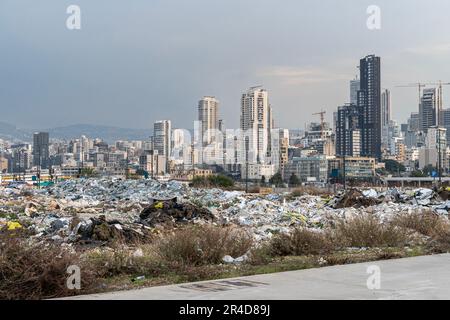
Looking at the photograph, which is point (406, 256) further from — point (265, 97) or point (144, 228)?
point (265, 97)

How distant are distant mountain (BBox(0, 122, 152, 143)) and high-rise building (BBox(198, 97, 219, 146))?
15541mm

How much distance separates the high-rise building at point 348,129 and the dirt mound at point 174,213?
554 ft

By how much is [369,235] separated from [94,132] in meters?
137

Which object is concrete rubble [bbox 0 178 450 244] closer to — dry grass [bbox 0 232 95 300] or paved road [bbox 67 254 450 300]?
dry grass [bbox 0 232 95 300]

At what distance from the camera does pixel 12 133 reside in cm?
16488

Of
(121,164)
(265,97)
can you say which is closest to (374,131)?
(265,97)

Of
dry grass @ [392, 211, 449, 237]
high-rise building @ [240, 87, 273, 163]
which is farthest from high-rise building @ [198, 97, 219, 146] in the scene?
dry grass @ [392, 211, 449, 237]

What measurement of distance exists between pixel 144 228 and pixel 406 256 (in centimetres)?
733

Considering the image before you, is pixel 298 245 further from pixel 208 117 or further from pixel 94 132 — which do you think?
pixel 208 117

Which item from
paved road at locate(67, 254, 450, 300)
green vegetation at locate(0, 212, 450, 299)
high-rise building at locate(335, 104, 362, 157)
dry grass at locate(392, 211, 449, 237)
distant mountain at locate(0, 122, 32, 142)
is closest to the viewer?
paved road at locate(67, 254, 450, 300)

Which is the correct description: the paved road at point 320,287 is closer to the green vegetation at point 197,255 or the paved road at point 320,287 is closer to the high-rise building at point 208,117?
the green vegetation at point 197,255

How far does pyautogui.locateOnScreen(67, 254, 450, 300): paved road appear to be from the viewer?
742 cm

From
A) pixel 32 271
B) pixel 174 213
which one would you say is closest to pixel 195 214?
pixel 174 213
